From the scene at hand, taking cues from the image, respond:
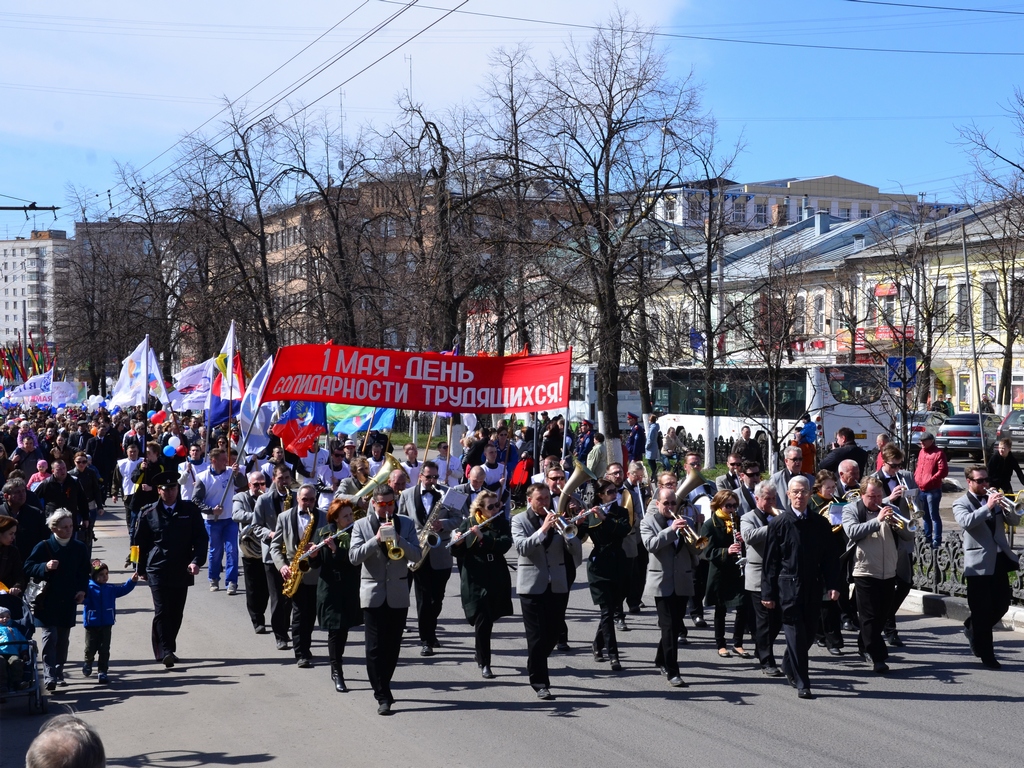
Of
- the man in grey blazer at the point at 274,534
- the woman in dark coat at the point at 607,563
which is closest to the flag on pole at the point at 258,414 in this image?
the man in grey blazer at the point at 274,534

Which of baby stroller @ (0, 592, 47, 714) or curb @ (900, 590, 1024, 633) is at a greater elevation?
baby stroller @ (0, 592, 47, 714)

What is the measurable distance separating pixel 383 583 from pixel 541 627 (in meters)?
1.26

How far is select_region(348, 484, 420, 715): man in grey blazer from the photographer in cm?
848

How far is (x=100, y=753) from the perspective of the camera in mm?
2990

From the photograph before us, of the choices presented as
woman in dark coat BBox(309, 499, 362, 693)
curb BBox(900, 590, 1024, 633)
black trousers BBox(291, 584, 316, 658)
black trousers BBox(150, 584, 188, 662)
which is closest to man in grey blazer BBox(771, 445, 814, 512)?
curb BBox(900, 590, 1024, 633)

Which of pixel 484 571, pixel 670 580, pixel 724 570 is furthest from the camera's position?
pixel 724 570

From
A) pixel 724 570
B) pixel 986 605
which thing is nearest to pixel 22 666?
pixel 724 570

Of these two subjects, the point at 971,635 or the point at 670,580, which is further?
the point at 971,635

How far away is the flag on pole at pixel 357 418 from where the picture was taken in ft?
58.9

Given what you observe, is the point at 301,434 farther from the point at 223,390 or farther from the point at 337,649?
the point at 337,649

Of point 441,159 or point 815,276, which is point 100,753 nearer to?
point 441,159

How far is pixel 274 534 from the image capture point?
1027 cm

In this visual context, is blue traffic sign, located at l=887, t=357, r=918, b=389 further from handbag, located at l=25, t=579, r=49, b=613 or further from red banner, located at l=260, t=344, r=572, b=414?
handbag, located at l=25, t=579, r=49, b=613

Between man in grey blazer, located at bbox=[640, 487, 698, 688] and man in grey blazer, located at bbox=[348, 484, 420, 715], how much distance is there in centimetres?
195
